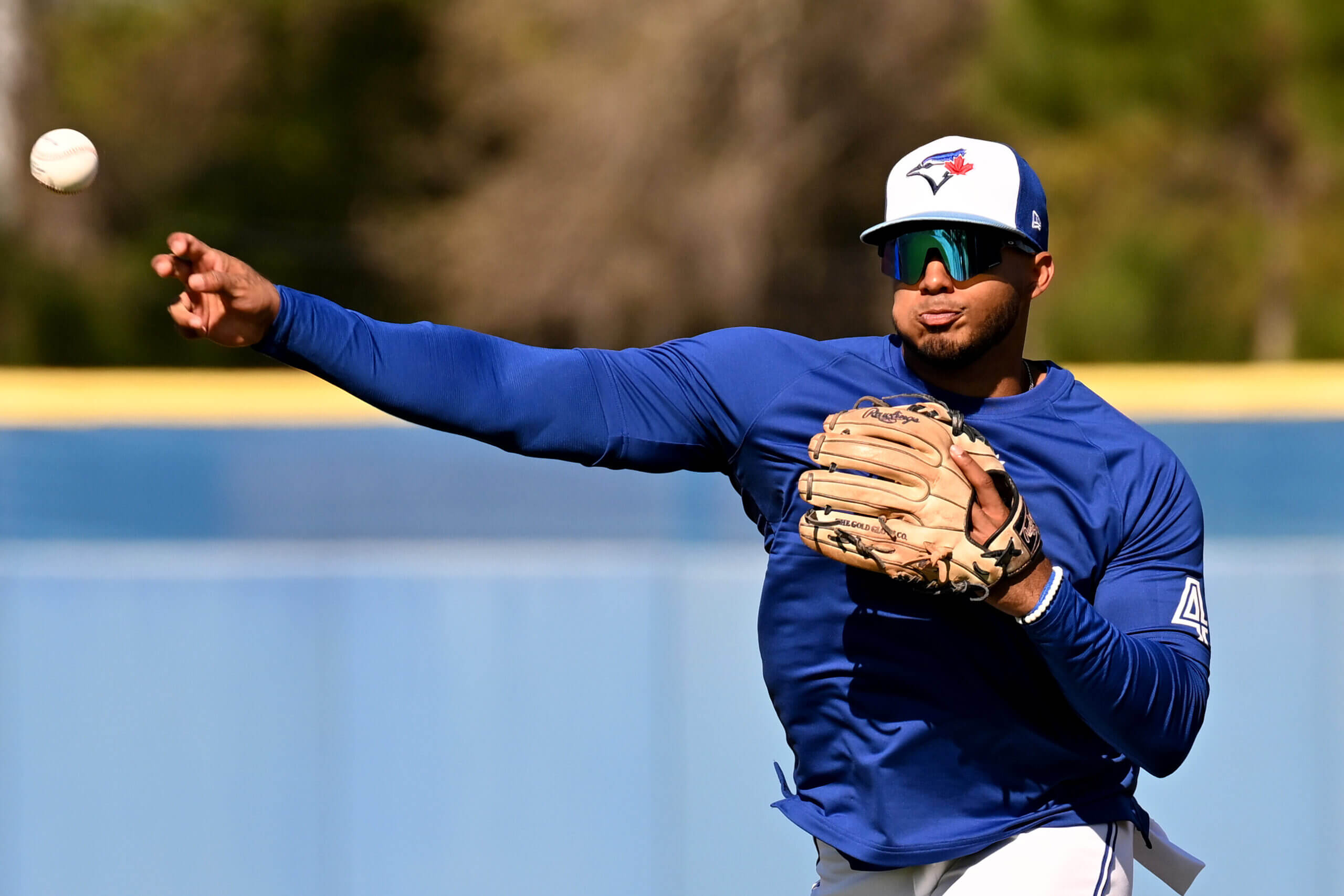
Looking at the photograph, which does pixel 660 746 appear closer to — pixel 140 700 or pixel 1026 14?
pixel 140 700

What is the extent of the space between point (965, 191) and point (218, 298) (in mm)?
1080

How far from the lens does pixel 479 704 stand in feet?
14.6

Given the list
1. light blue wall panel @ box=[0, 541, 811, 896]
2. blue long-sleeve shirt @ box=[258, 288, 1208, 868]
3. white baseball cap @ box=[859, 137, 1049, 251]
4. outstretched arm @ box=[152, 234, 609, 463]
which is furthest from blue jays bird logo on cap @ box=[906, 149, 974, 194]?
light blue wall panel @ box=[0, 541, 811, 896]

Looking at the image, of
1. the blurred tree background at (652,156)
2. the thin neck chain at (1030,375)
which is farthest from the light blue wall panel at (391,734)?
the blurred tree background at (652,156)

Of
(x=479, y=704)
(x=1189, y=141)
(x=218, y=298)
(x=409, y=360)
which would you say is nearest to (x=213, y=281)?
(x=218, y=298)

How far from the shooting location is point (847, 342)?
100 inches

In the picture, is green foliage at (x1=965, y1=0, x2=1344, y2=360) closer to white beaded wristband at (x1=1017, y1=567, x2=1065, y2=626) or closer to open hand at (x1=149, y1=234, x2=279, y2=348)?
white beaded wristband at (x1=1017, y1=567, x2=1065, y2=626)

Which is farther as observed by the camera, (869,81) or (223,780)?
(869,81)

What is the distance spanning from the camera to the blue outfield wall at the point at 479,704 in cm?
434

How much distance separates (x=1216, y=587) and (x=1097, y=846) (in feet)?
7.19

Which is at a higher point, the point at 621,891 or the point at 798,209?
the point at 798,209

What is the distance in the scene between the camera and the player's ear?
8.23 ft

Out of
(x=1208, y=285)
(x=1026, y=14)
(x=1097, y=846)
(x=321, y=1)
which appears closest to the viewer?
(x=1097, y=846)

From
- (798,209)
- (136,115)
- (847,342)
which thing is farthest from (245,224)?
(847,342)
